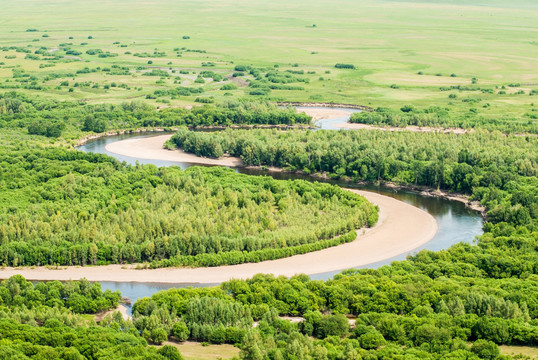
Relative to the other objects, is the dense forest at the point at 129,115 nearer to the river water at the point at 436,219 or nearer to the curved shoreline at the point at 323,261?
the river water at the point at 436,219

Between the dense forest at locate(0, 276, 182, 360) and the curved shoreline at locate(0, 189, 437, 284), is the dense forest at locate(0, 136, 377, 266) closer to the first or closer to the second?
the curved shoreline at locate(0, 189, 437, 284)

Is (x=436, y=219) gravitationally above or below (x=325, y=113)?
below

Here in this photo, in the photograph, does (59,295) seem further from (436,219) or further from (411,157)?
(411,157)

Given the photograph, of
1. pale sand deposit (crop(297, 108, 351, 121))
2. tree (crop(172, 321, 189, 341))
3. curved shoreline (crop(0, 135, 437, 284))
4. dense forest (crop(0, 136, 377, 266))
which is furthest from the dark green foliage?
pale sand deposit (crop(297, 108, 351, 121))

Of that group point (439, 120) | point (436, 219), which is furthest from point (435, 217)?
point (439, 120)

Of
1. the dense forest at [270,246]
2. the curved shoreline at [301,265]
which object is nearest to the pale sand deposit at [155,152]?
the dense forest at [270,246]
